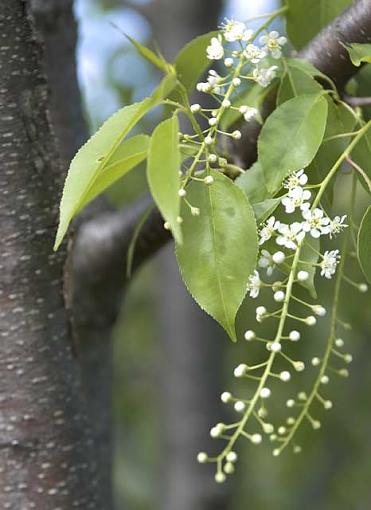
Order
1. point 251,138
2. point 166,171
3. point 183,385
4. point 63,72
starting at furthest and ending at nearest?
point 183,385
point 63,72
point 251,138
point 166,171

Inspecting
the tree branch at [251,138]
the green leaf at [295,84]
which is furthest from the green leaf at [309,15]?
the green leaf at [295,84]

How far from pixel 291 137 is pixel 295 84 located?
0.36 ft

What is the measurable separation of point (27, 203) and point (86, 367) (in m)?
0.56

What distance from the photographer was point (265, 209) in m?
0.79

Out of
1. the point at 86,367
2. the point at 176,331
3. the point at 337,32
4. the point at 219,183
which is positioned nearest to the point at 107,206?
the point at 86,367

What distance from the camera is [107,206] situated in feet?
5.16

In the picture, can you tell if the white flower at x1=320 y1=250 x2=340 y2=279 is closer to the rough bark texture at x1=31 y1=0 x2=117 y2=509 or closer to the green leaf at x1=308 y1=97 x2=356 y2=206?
the green leaf at x1=308 y1=97 x2=356 y2=206

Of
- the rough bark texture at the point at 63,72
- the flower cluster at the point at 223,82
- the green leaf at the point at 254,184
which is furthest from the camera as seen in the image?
the rough bark texture at the point at 63,72

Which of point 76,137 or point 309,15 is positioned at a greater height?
point 309,15

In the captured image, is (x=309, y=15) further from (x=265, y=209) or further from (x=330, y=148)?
(x=265, y=209)

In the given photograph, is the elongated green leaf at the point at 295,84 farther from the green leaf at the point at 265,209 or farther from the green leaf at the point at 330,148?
the green leaf at the point at 265,209

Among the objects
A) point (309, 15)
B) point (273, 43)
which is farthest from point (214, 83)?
point (309, 15)

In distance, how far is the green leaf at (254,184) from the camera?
0.86 meters

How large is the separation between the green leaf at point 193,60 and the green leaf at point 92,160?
0.16m
